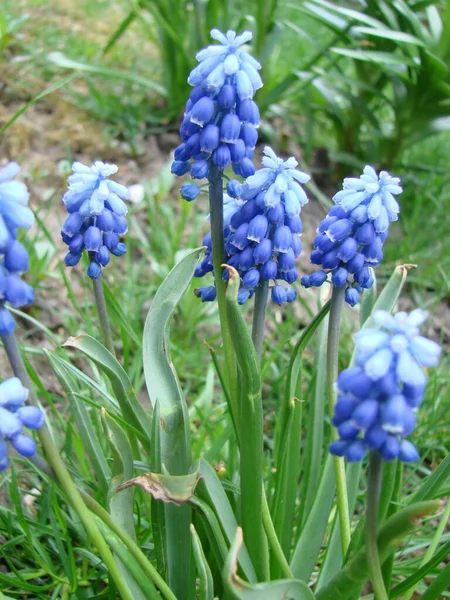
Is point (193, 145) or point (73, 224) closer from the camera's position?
point (193, 145)

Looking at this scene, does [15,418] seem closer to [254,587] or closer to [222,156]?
[254,587]

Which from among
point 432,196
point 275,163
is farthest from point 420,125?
point 275,163

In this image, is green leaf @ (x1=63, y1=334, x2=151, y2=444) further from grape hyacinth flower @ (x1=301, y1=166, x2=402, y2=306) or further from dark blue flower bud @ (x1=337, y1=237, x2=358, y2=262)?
dark blue flower bud @ (x1=337, y1=237, x2=358, y2=262)

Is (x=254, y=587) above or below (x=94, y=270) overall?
below

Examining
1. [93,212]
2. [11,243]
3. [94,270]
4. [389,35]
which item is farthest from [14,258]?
[389,35]

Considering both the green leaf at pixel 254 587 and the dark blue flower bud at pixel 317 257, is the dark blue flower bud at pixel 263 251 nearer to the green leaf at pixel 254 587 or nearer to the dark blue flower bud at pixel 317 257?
Result: the dark blue flower bud at pixel 317 257

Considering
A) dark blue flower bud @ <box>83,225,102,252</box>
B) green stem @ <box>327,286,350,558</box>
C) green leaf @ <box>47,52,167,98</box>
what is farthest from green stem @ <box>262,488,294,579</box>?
green leaf @ <box>47,52,167,98</box>
